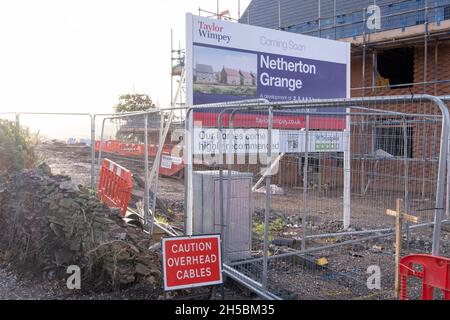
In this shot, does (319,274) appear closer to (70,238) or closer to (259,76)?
(70,238)

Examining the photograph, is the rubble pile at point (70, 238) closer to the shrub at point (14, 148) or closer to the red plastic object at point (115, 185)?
the red plastic object at point (115, 185)

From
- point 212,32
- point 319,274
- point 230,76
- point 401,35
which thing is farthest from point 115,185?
point 401,35

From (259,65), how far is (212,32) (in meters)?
1.26

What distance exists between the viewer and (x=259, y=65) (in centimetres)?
854

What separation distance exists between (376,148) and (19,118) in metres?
7.26

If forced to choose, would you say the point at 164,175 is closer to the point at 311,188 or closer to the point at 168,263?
the point at 311,188

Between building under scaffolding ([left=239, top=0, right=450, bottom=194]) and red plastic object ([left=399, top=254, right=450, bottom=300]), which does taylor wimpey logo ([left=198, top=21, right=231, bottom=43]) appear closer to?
building under scaffolding ([left=239, top=0, right=450, bottom=194])

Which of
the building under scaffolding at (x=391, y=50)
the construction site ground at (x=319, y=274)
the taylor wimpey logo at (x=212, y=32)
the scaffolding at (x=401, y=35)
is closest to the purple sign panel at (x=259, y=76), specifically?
the taylor wimpey logo at (x=212, y=32)

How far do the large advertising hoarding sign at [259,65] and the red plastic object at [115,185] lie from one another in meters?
1.80

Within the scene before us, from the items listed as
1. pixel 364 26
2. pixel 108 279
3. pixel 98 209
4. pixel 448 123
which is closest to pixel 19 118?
pixel 98 209

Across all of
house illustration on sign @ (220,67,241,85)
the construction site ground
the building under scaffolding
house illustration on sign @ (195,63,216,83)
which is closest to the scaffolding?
the building under scaffolding

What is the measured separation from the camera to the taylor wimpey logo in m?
7.52
